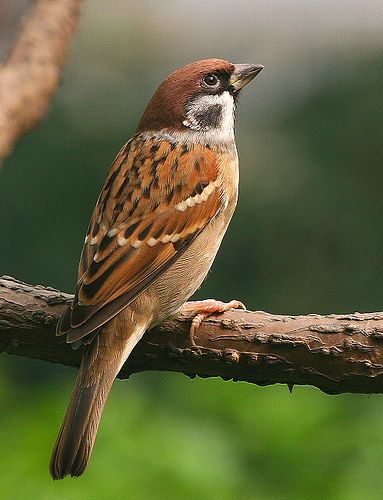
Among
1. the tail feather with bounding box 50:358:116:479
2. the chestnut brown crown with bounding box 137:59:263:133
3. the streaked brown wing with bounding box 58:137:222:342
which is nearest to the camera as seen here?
the tail feather with bounding box 50:358:116:479

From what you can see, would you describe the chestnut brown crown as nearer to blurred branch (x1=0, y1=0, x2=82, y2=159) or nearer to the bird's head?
the bird's head

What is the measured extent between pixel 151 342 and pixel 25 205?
109 inches

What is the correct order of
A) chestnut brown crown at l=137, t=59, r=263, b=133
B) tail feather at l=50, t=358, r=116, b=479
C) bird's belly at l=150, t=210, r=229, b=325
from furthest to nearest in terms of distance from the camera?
chestnut brown crown at l=137, t=59, r=263, b=133
bird's belly at l=150, t=210, r=229, b=325
tail feather at l=50, t=358, r=116, b=479

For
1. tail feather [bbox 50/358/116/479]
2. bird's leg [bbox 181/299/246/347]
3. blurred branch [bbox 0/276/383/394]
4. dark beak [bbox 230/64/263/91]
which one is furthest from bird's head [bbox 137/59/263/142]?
tail feather [bbox 50/358/116/479]

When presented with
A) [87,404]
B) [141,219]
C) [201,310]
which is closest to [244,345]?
[201,310]

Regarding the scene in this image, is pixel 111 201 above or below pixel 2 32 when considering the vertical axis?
below

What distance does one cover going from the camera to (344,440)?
493cm

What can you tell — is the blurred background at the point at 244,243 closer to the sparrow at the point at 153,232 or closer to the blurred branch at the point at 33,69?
the sparrow at the point at 153,232

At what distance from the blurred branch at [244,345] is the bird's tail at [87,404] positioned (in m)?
0.14

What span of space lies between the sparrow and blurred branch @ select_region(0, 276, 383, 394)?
0.10 meters

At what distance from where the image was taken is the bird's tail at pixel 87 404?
3.57 meters

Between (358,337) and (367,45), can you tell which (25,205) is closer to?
(367,45)

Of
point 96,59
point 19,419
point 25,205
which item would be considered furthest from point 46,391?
point 96,59

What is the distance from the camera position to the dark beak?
15.4 ft
